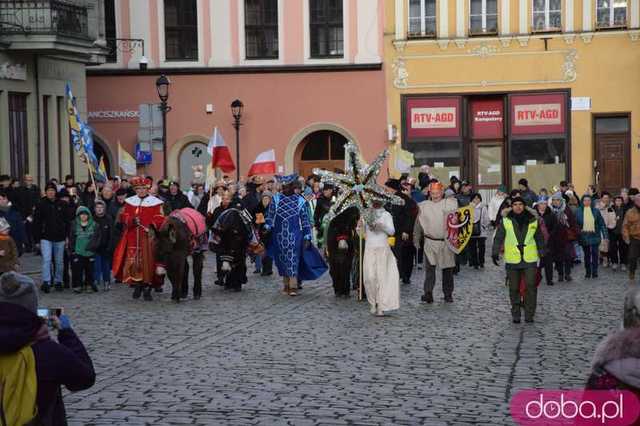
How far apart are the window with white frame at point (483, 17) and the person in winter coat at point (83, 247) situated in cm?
2250

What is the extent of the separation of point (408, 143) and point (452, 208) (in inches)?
906

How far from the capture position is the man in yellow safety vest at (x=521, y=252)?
1623cm

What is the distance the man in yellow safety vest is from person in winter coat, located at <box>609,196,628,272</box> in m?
10.3

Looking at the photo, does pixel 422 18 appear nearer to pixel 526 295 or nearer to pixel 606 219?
pixel 606 219

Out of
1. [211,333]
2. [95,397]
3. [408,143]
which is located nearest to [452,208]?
[211,333]

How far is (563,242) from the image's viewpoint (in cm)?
2348

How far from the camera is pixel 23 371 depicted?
240 inches

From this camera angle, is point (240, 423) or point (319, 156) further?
point (319, 156)

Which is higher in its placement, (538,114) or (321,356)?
(538,114)

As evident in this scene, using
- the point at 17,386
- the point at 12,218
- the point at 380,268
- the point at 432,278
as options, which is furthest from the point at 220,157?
the point at 17,386

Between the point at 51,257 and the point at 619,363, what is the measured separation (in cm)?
1702

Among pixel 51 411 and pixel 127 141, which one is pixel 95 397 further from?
pixel 127 141

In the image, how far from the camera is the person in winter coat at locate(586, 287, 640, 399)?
563cm

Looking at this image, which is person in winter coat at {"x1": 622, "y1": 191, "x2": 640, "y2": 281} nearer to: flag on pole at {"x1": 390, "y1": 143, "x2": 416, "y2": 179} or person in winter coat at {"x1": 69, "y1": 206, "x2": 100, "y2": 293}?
person in winter coat at {"x1": 69, "y1": 206, "x2": 100, "y2": 293}
